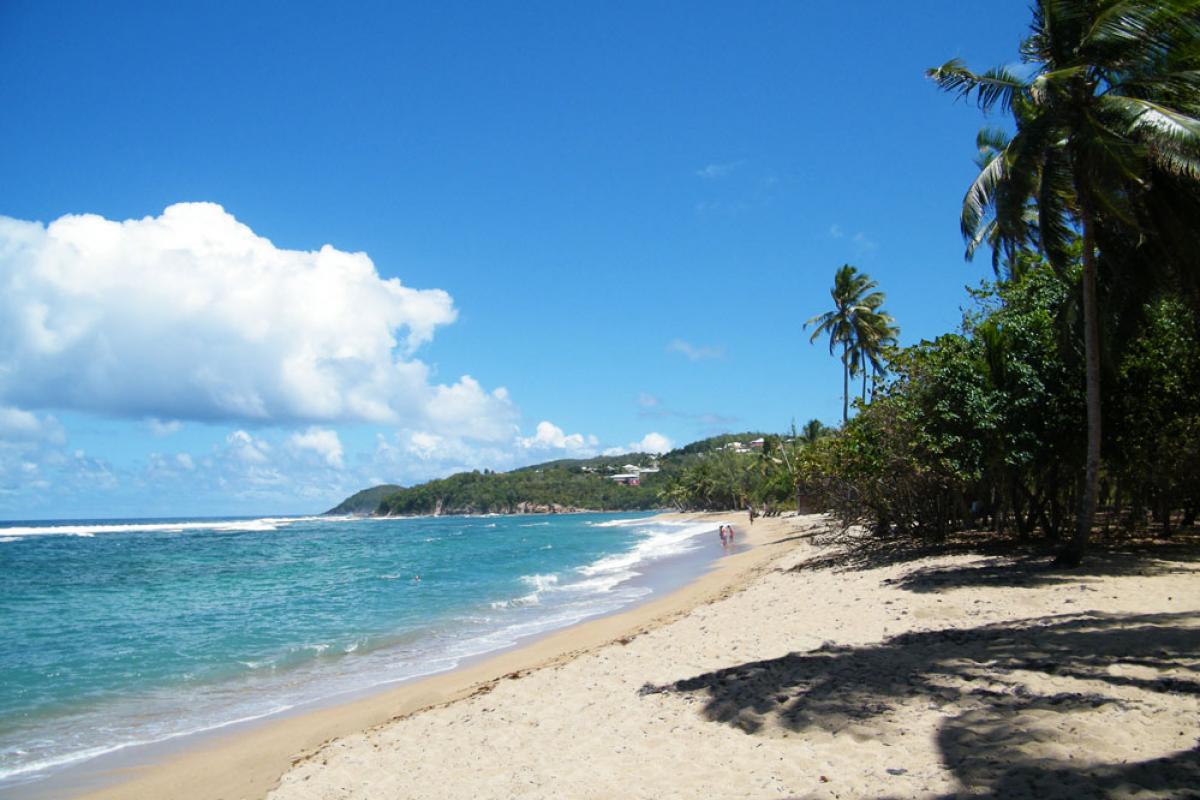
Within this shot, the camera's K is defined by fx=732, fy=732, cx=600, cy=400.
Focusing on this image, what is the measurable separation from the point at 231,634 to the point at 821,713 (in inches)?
607

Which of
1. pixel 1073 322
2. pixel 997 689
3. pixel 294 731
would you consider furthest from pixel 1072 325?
pixel 294 731

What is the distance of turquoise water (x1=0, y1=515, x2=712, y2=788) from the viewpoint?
10.5m

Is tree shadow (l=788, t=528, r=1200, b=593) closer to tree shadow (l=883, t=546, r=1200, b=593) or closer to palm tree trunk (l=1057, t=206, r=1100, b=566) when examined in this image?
tree shadow (l=883, t=546, r=1200, b=593)

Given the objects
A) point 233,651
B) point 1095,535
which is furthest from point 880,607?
point 233,651

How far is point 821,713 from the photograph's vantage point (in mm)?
6102

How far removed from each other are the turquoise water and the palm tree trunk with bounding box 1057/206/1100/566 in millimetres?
9975

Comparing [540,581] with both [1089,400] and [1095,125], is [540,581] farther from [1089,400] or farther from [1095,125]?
[1095,125]

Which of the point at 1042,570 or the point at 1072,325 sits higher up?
the point at 1072,325

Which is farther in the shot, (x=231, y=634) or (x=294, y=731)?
(x=231, y=634)

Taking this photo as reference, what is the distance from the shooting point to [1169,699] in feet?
17.5

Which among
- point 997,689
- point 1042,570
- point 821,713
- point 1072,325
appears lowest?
point 821,713

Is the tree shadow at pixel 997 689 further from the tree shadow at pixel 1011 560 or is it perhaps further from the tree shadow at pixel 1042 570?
the tree shadow at pixel 1011 560

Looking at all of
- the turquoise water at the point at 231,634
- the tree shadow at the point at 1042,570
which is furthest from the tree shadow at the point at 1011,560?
the turquoise water at the point at 231,634

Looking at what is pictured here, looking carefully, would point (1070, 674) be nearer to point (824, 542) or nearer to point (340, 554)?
point (824, 542)
